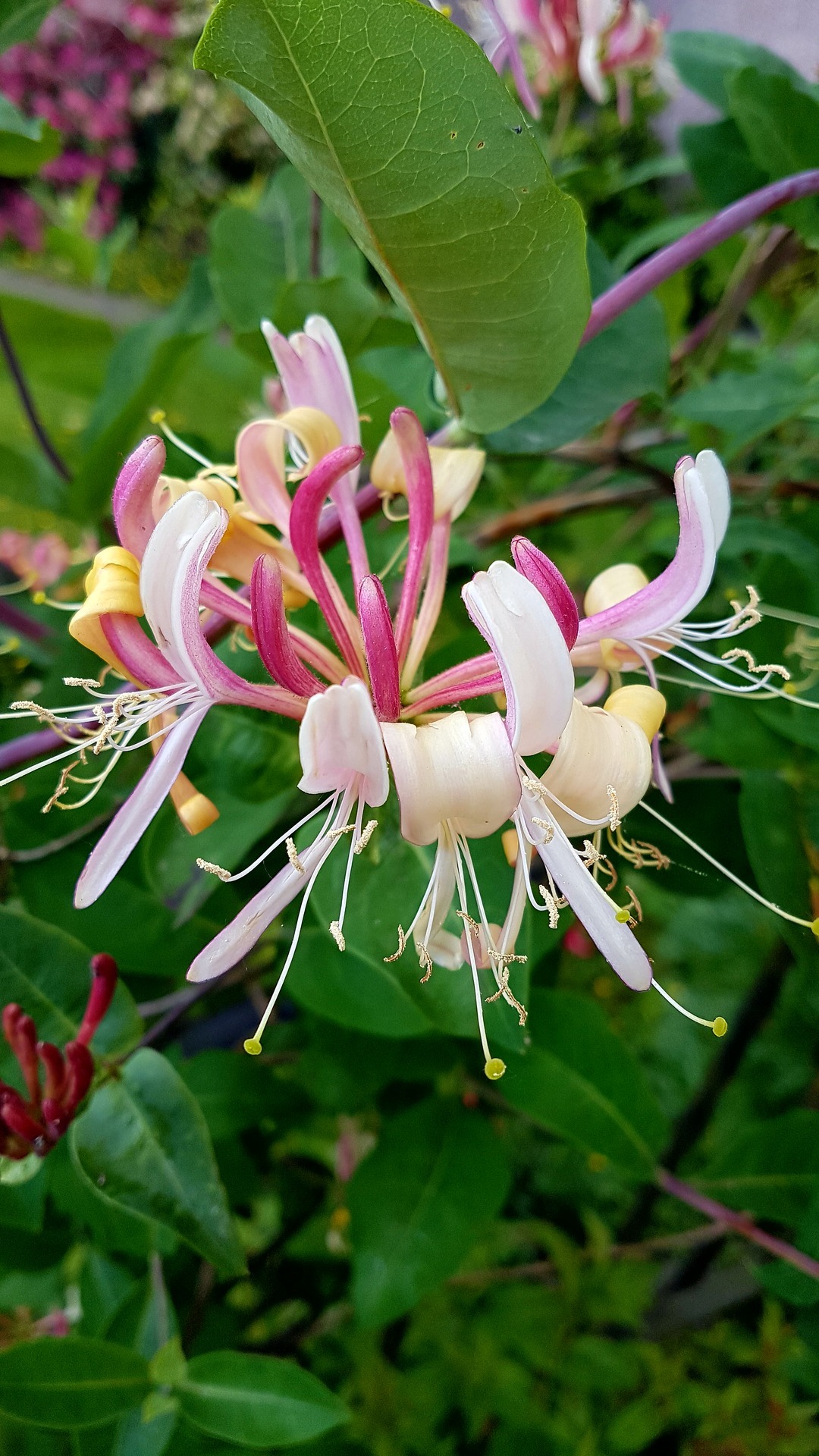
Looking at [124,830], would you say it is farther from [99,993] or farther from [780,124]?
[780,124]

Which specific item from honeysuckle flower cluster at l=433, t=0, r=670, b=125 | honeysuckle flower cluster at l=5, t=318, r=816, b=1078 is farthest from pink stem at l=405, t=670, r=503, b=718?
honeysuckle flower cluster at l=433, t=0, r=670, b=125

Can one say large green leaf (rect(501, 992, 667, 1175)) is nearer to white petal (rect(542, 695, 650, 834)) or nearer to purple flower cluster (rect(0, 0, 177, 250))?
white petal (rect(542, 695, 650, 834))

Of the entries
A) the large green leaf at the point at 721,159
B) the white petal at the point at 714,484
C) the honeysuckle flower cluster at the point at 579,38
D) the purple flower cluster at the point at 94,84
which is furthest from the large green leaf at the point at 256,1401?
the purple flower cluster at the point at 94,84

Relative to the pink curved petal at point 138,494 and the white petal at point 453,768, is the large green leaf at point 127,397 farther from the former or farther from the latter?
the white petal at point 453,768

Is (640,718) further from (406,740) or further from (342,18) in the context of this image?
(342,18)

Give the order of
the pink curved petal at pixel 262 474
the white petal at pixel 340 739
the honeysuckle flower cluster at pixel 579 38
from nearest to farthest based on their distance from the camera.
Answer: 1. the white petal at pixel 340 739
2. the pink curved petal at pixel 262 474
3. the honeysuckle flower cluster at pixel 579 38

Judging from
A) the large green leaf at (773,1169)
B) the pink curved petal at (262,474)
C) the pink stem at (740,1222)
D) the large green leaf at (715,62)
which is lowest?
the pink stem at (740,1222)

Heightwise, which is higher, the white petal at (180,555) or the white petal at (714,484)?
the white petal at (180,555)
